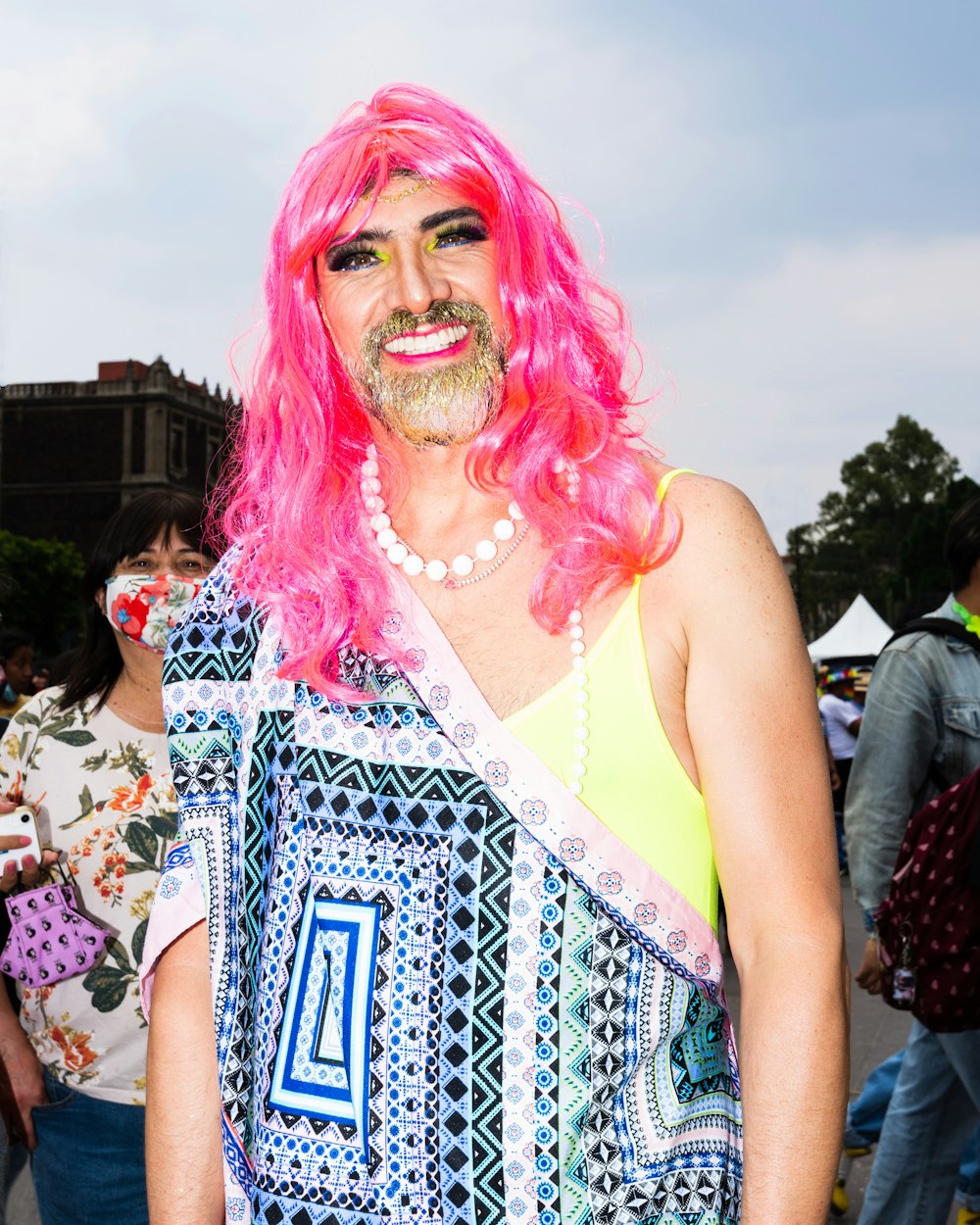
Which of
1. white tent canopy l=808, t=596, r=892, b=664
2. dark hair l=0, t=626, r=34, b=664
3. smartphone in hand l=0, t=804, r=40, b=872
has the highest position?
white tent canopy l=808, t=596, r=892, b=664

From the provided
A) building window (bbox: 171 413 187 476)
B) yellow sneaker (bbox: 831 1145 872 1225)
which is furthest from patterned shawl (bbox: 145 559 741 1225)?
building window (bbox: 171 413 187 476)

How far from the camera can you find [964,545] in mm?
4340

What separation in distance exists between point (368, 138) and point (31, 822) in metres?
2.06

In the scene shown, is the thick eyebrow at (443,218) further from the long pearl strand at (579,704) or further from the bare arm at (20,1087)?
the bare arm at (20,1087)

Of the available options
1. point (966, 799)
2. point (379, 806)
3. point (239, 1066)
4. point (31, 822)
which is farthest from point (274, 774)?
point (966, 799)

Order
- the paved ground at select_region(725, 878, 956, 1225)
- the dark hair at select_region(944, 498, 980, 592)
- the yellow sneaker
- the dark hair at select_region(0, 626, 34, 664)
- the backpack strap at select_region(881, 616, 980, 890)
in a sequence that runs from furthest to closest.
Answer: the dark hair at select_region(0, 626, 34, 664) → the paved ground at select_region(725, 878, 956, 1225) → the yellow sneaker → the dark hair at select_region(944, 498, 980, 592) → the backpack strap at select_region(881, 616, 980, 890)

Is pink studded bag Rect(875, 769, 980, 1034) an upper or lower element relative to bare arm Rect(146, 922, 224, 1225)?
upper

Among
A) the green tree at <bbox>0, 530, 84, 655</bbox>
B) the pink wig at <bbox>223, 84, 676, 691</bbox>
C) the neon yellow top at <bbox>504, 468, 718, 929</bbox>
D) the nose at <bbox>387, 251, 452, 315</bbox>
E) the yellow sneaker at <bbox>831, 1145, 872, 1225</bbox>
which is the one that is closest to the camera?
the neon yellow top at <bbox>504, 468, 718, 929</bbox>

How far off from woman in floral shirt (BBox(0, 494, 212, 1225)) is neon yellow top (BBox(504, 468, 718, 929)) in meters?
1.97

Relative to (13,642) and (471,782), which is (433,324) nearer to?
(471,782)

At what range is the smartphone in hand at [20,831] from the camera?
3.32m

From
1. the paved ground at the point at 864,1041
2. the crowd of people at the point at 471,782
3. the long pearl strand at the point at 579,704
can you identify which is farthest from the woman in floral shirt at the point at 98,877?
the paved ground at the point at 864,1041

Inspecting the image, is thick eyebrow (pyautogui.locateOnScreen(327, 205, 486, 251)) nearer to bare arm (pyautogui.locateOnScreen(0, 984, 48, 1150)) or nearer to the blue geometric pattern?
the blue geometric pattern

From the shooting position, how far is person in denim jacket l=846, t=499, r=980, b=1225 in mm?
3951
